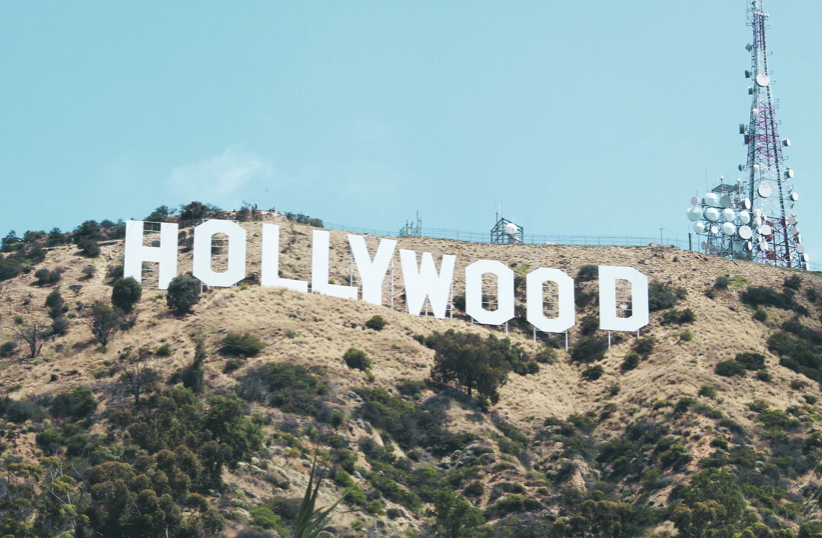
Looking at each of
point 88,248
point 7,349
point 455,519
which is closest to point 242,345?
point 7,349

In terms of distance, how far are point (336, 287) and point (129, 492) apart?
1278 inches

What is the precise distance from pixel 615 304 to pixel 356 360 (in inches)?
872

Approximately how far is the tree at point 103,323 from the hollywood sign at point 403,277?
436 centimetres

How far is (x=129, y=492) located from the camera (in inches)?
1845

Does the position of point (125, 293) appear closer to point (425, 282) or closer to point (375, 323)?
point (375, 323)

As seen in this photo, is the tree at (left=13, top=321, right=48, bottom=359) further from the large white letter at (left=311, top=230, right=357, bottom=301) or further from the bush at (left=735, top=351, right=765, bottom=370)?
the bush at (left=735, top=351, right=765, bottom=370)

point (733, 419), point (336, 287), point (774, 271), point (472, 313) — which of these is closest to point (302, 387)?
point (336, 287)

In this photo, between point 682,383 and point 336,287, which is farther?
point 336,287

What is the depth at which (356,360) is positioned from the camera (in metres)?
68.9

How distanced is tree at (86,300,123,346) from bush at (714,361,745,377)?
129ft

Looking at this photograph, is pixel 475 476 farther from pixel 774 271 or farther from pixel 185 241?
pixel 774 271

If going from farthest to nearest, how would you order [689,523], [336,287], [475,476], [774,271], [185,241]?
[774,271], [185,241], [336,287], [475,476], [689,523]

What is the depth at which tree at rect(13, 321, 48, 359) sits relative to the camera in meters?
68.1

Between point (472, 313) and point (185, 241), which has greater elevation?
point (185, 241)
